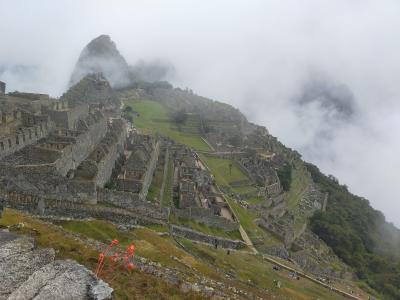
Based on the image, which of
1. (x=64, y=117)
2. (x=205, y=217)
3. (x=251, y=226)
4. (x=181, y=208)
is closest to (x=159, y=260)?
(x=181, y=208)

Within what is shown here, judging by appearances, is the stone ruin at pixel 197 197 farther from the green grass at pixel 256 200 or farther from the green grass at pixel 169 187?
the green grass at pixel 256 200

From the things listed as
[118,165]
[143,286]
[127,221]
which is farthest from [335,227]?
[143,286]

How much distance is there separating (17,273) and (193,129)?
11574 centimetres

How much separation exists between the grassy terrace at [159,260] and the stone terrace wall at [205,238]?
1989mm

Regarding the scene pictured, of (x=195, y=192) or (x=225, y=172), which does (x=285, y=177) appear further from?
(x=195, y=192)

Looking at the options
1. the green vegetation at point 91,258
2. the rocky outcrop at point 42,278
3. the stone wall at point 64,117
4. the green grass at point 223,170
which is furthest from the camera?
the green grass at point 223,170

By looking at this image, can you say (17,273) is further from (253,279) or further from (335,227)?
(335,227)

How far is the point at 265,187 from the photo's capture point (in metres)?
99.8

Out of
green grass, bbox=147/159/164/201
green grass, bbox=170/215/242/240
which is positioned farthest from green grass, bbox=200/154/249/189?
green grass, bbox=170/215/242/240

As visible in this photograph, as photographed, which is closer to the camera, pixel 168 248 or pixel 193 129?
pixel 168 248

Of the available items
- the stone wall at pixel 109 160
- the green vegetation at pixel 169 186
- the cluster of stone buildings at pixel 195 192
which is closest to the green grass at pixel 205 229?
the cluster of stone buildings at pixel 195 192

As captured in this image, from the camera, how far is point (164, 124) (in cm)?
13225

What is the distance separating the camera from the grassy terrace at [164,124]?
120438mm

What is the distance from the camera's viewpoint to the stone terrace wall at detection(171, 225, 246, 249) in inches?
2099
